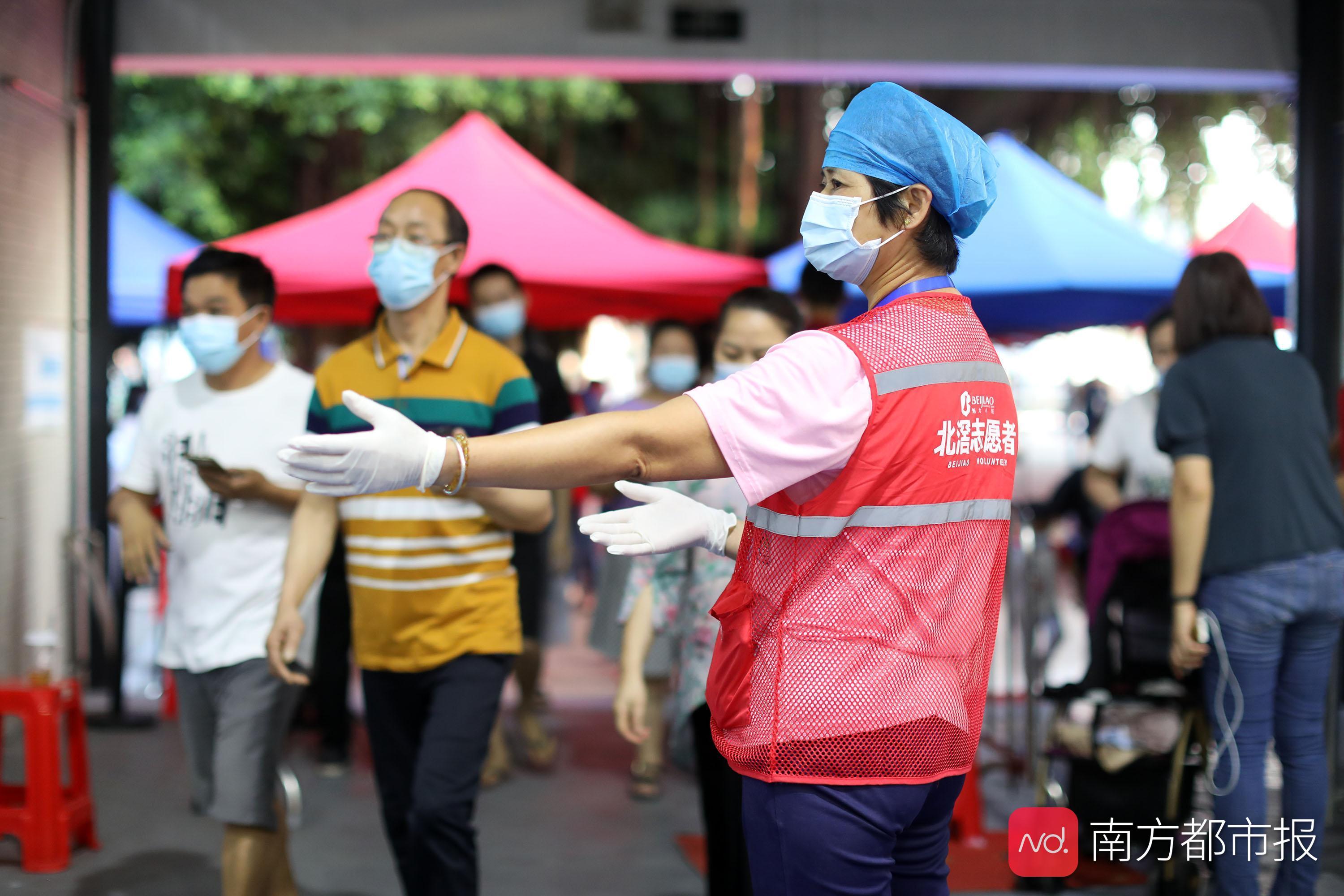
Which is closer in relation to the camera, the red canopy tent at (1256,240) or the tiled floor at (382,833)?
the tiled floor at (382,833)

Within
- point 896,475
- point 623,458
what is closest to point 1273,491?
point 896,475

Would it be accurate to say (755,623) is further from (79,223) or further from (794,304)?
(79,223)

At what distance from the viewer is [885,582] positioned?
188cm

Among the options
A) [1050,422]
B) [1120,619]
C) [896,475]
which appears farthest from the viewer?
[1050,422]

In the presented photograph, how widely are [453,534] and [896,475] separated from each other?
5.52 ft

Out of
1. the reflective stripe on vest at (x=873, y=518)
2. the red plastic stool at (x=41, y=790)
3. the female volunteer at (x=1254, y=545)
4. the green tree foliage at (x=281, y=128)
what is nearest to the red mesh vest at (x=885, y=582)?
the reflective stripe on vest at (x=873, y=518)

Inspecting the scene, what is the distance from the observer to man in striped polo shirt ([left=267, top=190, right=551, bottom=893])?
3232 mm

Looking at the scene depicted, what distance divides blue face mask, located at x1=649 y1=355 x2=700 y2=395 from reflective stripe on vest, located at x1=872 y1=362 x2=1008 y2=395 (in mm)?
3866

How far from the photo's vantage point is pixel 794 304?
3.48 metres

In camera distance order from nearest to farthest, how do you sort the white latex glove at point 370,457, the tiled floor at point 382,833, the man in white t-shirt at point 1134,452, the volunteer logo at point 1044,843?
the white latex glove at point 370,457
the volunteer logo at point 1044,843
the tiled floor at point 382,833
the man in white t-shirt at point 1134,452

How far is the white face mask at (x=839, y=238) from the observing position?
6.58 feet

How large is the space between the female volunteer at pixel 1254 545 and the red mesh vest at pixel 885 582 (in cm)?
203

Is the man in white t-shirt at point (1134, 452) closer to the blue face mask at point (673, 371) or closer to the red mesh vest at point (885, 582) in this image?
the blue face mask at point (673, 371)

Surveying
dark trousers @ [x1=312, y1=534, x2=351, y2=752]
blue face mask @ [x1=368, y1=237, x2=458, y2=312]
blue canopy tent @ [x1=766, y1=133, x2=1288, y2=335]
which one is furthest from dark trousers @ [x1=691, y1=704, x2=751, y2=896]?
blue canopy tent @ [x1=766, y1=133, x2=1288, y2=335]
